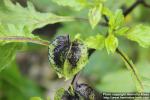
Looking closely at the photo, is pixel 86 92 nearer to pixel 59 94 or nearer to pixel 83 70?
pixel 59 94

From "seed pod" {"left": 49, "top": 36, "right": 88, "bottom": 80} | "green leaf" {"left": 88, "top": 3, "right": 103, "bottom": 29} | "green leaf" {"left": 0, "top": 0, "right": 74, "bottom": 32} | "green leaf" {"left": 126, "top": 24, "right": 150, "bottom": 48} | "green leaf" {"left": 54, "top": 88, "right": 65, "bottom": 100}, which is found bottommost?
"green leaf" {"left": 54, "top": 88, "right": 65, "bottom": 100}

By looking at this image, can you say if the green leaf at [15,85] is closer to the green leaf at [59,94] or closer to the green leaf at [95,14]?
the green leaf at [95,14]

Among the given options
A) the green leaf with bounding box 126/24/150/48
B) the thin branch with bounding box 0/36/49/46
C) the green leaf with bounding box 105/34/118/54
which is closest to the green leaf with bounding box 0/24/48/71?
Result: the thin branch with bounding box 0/36/49/46

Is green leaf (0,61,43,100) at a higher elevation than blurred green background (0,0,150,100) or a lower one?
lower

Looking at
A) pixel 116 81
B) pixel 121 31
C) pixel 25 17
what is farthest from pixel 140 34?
pixel 116 81

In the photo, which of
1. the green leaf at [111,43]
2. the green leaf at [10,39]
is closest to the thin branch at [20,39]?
the green leaf at [10,39]

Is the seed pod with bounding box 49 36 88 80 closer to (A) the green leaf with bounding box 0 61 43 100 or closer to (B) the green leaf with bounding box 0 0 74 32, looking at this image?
(B) the green leaf with bounding box 0 0 74 32

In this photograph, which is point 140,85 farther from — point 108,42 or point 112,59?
point 112,59
